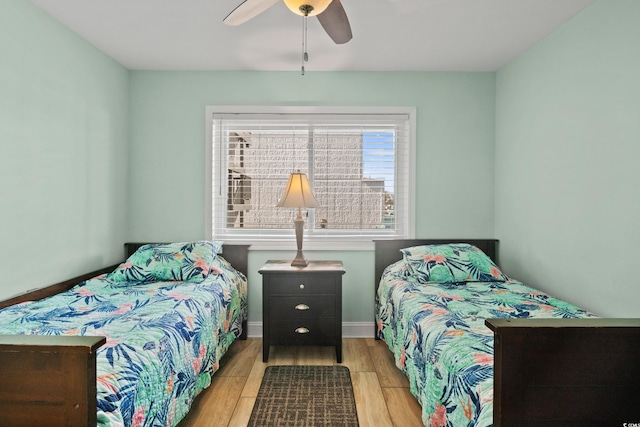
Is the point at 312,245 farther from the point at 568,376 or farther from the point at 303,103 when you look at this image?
the point at 568,376

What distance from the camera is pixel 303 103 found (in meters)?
3.71

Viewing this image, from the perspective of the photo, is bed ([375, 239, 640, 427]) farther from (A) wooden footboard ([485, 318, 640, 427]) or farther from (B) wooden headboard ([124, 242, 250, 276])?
(B) wooden headboard ([124, 242, 250, 276])

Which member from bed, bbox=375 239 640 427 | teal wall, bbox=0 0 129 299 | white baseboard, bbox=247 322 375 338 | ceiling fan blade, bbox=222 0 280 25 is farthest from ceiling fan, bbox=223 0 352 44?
white baseboard, bbox=247 322 375 338

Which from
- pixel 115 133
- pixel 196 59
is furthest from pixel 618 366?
pixel 115 133

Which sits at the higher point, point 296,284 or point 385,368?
point 296,284

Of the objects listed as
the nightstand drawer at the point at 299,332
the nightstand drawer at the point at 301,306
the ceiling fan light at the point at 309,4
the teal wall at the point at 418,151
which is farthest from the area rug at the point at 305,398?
the ceiling fan light at the point at 309,4

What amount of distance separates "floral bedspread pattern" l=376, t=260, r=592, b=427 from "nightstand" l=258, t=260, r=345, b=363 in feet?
1.43

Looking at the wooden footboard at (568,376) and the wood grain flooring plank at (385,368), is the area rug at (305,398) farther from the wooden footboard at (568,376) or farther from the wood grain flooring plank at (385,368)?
the wooden footboard at (568,376)

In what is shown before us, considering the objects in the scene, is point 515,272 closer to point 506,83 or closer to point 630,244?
point 630,244

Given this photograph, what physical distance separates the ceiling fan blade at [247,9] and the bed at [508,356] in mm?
1642

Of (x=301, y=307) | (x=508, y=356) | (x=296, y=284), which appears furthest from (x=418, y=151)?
(x=508, y=356)

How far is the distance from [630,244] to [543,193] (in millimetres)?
864

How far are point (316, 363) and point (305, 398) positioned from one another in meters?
Result: 0.57

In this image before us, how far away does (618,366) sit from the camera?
1.26 metres
